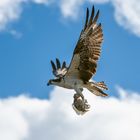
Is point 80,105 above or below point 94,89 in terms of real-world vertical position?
below

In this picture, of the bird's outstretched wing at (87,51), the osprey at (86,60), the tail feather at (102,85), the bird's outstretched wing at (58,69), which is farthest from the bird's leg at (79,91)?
the bird's outstretched wing at (58,69)

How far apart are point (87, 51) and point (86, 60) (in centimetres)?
28

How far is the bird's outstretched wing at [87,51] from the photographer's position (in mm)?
19797

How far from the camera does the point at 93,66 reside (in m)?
19.8

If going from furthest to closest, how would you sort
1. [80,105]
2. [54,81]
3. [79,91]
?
[54,81], [79,91], [80,105]

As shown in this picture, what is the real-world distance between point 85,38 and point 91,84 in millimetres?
1416

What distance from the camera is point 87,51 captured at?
65.4 ft

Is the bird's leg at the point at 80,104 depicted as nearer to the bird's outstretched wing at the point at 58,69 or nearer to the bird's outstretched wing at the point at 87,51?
→ the bird's outstretched wing at the point at 87,51

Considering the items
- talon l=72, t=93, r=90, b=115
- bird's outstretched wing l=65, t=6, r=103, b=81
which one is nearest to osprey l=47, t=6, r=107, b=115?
bird's outstretched wing l=65, t=6, r=103, b=81

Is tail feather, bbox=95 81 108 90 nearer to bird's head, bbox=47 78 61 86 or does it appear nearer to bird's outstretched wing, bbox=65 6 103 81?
bird's outstretched wing, bbox=65 6 103 81

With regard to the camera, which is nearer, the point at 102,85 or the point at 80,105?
the point at 80,105

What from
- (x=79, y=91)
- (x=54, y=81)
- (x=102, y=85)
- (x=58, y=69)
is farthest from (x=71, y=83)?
(x=58, y=69)

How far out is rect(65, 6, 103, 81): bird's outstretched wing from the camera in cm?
1980

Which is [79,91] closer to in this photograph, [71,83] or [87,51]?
[71,83]
